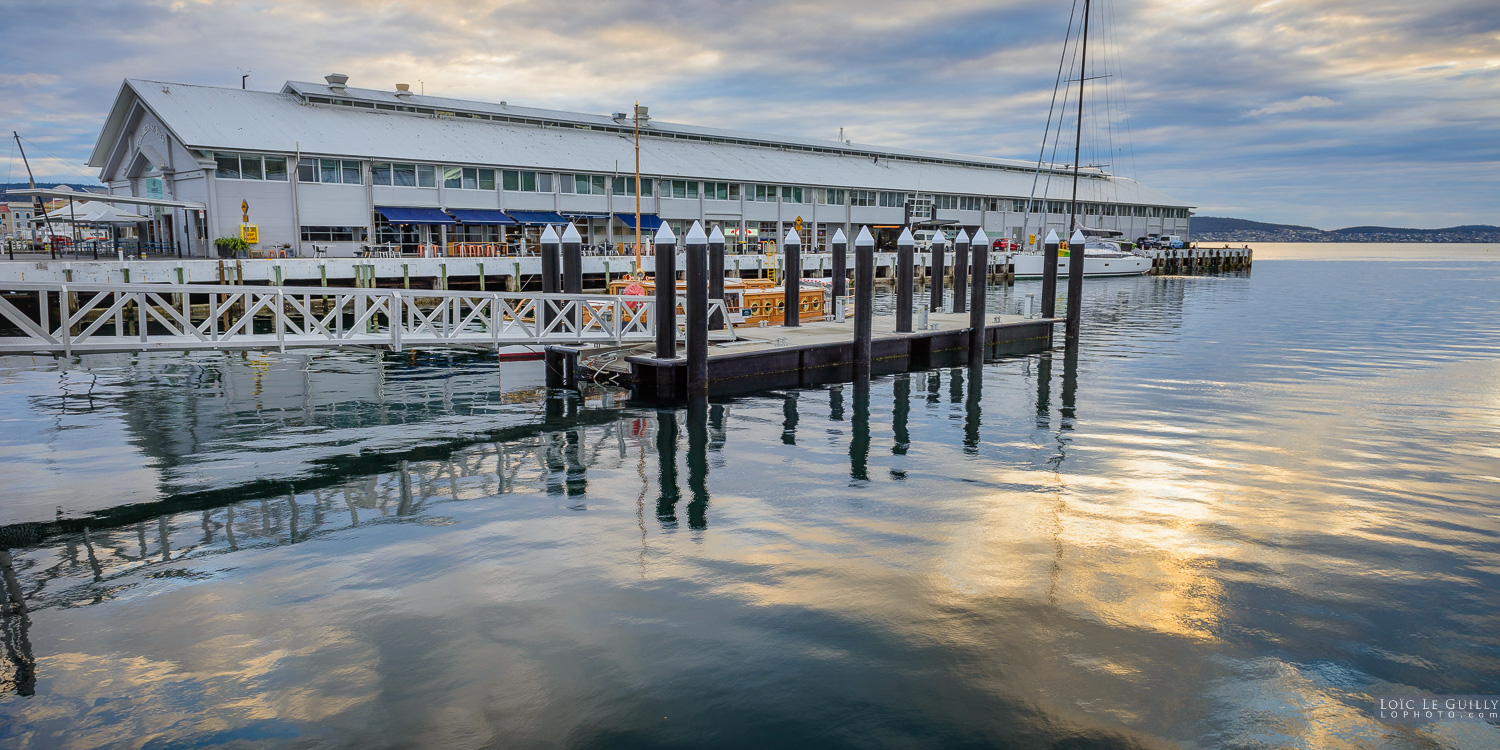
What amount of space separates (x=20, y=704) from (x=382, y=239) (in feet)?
157

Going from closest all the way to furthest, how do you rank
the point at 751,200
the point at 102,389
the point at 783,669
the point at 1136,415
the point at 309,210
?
1. the point at 783,669
2. the point at 1136,415
3. the point at 102,389
4. the point at 309,210
5. the point at 751,200

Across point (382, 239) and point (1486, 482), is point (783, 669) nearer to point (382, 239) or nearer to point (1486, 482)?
point (1486, 482)

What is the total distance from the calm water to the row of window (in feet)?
96.9

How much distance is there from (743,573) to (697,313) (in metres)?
10.8

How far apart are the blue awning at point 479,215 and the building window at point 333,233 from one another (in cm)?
566

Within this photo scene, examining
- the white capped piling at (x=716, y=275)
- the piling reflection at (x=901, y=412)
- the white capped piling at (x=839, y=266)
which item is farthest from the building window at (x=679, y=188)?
the piling reflection at (x=901, y=412)

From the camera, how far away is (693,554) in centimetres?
1125

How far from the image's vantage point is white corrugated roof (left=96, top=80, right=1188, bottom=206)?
156 feet

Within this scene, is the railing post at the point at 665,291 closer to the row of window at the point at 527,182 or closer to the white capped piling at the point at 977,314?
the white capped piling at the point at 977,314

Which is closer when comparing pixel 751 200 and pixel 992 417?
pixel 992 417

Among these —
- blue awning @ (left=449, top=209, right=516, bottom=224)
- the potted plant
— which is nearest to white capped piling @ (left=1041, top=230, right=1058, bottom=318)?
blue awning @ (left=449, top=209, right=516, bottom=224)

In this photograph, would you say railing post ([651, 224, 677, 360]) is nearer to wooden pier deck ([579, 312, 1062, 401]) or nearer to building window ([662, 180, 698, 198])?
wooden pier deck ([579, 312, 1062, 401])

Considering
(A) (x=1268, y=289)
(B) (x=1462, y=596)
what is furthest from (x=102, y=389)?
(A) (x=1268, y=289)

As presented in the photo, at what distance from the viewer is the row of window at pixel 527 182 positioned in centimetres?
4681
